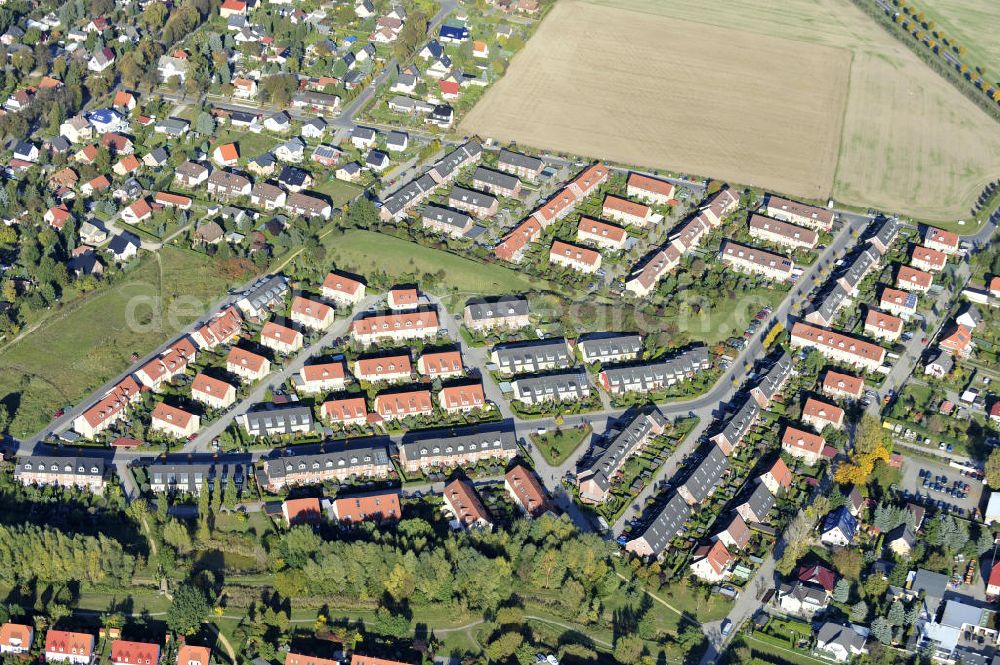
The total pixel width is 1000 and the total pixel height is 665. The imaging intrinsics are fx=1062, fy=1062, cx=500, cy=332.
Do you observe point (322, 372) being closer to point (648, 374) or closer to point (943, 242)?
point (648, 374)

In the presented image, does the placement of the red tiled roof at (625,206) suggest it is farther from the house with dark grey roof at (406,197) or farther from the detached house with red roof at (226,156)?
the detached house with red roof at (226,156)

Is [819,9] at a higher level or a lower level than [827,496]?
higher

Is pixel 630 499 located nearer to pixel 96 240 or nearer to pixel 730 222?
pixel 730 222

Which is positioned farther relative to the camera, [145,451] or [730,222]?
[730,222]

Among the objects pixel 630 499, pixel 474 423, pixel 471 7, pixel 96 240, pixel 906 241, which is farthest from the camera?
pixel 471 7

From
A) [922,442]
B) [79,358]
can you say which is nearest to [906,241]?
[922,442]

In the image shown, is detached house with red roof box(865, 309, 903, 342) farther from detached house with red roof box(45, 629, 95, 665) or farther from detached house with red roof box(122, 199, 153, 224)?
detached house with red roof box(122, 199, 153, 224)

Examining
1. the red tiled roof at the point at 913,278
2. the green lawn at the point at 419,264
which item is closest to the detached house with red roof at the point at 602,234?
the green lawn at the point at 419,264
